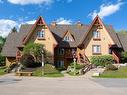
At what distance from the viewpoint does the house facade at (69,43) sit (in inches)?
2205

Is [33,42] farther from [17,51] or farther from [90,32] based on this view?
[90,32]

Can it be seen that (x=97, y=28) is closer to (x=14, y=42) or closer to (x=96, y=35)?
(x=96, y=35)

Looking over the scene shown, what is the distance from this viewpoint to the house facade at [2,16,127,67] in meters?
56.0

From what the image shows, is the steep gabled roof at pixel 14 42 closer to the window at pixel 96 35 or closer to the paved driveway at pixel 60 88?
the window at pixel 96 35

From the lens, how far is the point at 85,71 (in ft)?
149

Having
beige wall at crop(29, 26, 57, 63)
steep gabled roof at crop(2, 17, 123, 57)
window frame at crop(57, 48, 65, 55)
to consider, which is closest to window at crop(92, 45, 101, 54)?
steep gabled roof at crop(2, 17, 123, 57)

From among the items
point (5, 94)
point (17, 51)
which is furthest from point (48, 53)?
point (5, 94)

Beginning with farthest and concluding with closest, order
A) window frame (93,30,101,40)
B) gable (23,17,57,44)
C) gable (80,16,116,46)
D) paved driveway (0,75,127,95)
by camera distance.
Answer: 1. window frame (93,30,101,40)
2. gable (80,16,116,46)
3. gable (23,17,57,44)
4. paved driveway (0,75,127,95)

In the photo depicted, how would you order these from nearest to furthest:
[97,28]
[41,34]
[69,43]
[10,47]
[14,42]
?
1. [41,34]
2. [97,28]
3. [69,43]
4. [10,47]
5. [14,42]

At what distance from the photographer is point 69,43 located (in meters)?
58.9

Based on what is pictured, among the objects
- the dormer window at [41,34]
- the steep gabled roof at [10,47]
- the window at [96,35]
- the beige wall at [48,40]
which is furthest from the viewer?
the steep gabled roof at [10,47]

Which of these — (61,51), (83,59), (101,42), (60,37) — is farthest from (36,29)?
(101,42)

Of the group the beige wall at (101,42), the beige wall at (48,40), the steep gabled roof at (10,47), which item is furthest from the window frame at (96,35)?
the steep gabled roof at (10,47)

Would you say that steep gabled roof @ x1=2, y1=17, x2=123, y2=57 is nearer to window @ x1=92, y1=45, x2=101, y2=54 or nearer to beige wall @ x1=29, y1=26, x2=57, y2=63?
beige wall @ x1=29, y1=26, x2=57, y2=63
